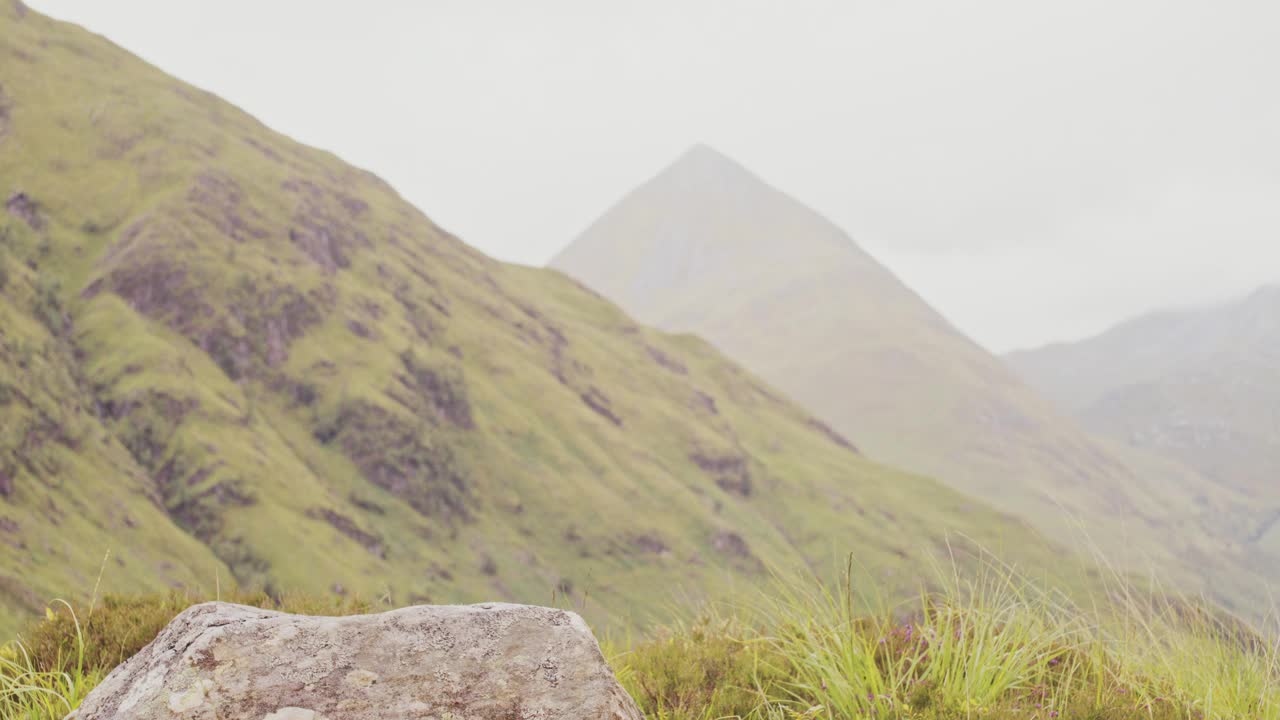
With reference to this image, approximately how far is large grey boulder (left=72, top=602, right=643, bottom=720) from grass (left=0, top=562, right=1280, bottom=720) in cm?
107

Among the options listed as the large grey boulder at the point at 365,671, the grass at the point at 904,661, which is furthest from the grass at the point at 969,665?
the large grey boulder at the point at 365,671

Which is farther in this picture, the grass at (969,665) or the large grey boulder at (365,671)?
the grass at (969,665)

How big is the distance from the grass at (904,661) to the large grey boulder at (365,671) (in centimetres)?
107

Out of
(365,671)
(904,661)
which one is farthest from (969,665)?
(365,671)

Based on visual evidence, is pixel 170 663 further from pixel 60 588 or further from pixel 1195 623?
pixel 60 588

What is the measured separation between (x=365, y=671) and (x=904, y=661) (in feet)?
16.0

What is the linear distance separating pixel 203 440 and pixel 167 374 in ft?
61.9

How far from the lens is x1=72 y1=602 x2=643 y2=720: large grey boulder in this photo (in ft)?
17.5

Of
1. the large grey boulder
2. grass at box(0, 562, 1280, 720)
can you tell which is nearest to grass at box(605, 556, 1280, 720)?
grass at box(0, 562, 1280, 720)

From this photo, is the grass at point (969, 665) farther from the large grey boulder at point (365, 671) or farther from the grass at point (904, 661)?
the large grey boulder at point (365, 671)

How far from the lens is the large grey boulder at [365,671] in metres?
5.32

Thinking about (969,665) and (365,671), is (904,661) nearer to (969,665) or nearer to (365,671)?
(969,665)

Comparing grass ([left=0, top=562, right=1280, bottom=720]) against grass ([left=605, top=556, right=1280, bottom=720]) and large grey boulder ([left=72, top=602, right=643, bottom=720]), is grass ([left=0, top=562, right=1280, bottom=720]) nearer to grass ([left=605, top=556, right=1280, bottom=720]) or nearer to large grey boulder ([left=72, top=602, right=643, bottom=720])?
grass ([left=605, top=556, right=1280, bottom=720])

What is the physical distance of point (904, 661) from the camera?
25.0 ft
